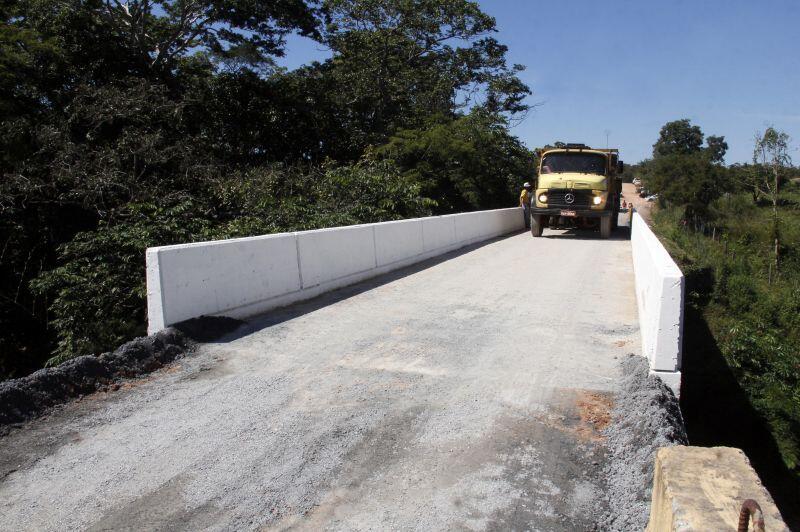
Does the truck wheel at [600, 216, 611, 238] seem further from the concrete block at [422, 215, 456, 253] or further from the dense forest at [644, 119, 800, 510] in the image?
the concrete block at [422, 215, 456, 253]

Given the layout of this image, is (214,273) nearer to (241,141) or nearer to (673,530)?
(673,530)

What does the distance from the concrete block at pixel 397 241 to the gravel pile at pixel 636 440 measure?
7.39 m

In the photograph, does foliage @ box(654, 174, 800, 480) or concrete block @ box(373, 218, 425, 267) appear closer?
foliage @ box(654, 174, 800, 480)

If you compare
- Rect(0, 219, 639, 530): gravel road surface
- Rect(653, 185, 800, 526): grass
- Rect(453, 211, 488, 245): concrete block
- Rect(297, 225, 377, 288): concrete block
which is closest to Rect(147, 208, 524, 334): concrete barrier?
Rect(297, 225, 377, 288): concrete block

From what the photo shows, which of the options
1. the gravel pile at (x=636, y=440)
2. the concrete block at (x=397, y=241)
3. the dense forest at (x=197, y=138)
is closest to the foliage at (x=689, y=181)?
the dense forest at (x=197, y=138)

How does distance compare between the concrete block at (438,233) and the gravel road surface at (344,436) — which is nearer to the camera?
the gravel road surface at (344,436)

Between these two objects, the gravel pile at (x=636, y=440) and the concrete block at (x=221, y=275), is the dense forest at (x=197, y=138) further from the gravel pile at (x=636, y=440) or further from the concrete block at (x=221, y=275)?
the gravel pile at (x=636, y=440)

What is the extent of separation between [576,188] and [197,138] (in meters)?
12.6

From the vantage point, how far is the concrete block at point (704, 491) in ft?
7.38

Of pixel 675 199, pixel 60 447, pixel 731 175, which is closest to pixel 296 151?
pixel 60 447

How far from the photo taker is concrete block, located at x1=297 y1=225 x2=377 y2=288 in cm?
967

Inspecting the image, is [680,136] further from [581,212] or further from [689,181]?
[581,212]

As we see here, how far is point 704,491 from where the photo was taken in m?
2.45

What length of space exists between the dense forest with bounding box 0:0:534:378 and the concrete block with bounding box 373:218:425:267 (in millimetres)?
1998
